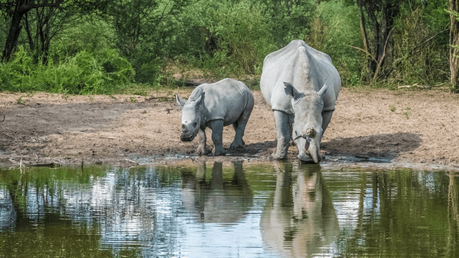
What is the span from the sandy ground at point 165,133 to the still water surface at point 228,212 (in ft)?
3.53

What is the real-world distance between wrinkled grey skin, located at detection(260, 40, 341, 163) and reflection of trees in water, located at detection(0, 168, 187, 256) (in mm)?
1711

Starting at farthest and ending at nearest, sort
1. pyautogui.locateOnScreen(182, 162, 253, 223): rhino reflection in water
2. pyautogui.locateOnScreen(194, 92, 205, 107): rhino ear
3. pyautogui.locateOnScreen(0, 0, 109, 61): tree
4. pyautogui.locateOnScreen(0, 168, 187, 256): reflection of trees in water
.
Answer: pyautogui.locateOnScreen(0, 0, 109, 61): tree, pyautogui.locateOnScreen(194, 92, 205, 107): rhino ear, pyautogui.locateOnScreen(182, 162, 253, 223): rhino reflection in water, pyautogui.locateOnScreen(0, 168, 187, 256): reflection of trees in water

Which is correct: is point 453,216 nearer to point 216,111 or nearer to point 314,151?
point 314,151

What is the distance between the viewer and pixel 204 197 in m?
Answer: 6.12

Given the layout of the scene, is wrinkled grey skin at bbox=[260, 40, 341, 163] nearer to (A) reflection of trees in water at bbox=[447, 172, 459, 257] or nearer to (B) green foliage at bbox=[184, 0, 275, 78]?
(A) reflection of trees in water at bbox=[447, 172, 459, 257]

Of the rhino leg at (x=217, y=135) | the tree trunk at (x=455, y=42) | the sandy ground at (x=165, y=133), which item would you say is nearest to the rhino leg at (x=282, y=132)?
the sandy ground at (x=165, y=133)

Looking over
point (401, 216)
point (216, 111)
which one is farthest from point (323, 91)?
point (401, 216)

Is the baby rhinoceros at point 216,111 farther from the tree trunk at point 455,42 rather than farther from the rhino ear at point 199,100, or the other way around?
the tree trunk at point 455,42

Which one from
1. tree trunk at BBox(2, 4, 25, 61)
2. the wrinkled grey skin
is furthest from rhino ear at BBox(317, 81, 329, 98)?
tree trunk at BBox(2, 4, 25, 61)

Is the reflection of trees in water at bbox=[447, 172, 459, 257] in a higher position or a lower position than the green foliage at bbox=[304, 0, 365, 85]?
lower

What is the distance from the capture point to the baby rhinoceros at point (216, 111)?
29.2ft

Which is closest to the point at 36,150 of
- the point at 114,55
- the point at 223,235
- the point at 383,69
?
the point at 223,235

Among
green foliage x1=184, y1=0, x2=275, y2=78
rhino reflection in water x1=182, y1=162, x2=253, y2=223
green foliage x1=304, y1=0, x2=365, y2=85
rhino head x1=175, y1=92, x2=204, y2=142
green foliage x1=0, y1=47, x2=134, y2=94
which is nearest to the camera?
rhino reflection in water x1=182, y1=162, x2=253, y2=223

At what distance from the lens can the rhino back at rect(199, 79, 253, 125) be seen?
30.5 feet
